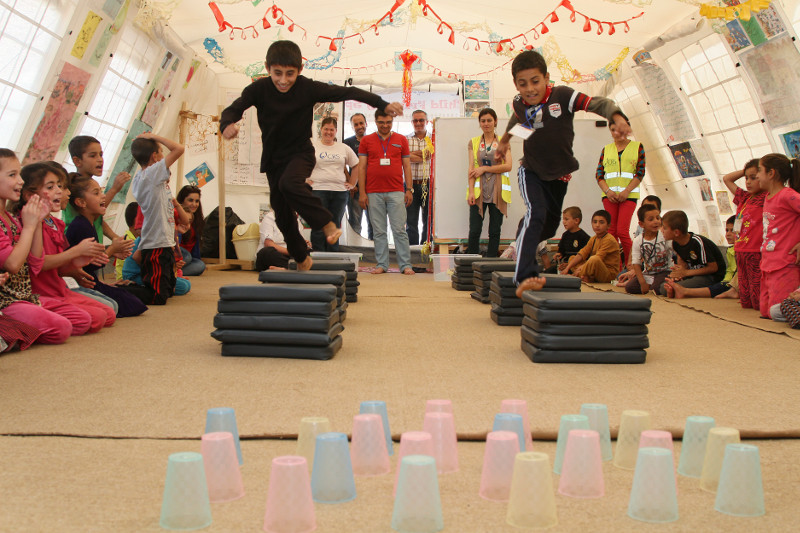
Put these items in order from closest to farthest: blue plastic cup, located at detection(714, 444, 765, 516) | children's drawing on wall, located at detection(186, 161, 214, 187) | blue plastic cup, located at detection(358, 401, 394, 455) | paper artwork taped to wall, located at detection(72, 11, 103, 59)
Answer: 1. blue plastic cup, located at detection(714, 444, 765, 516)
2. blue plastic cup, located at detection(358, 401, 394, 455)
3. paper artwork taped to wall, located at detection(72, 11, 103, 59)
4. children's drawing on wall, located at detection(186, 161, 214, 187)

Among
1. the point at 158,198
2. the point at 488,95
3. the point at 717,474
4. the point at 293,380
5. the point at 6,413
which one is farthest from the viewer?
the point at 488,95

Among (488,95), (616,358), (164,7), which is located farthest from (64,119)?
(488,95)

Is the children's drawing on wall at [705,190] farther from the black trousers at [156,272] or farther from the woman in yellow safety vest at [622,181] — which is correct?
the black trousers at [156,272]

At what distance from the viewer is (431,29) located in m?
9.54

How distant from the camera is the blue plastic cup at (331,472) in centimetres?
145

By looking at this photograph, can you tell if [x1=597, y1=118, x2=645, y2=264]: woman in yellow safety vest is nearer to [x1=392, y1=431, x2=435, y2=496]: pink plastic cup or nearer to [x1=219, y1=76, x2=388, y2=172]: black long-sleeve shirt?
[x1=219, y1=76, x2=388, y2=172]: black long-sleeve shirt

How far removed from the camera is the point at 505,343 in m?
3.56

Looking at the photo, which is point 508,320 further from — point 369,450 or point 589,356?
point 369,450

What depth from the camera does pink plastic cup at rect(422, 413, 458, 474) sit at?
5.43 ft

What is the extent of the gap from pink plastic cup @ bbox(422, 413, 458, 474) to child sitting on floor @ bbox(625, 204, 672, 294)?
4.89m

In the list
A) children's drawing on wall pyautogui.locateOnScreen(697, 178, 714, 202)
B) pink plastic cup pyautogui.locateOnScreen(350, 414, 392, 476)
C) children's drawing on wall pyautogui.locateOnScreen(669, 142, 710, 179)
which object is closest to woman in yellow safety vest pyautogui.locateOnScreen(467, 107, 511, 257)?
children's drawing on wall pyautogui.locateOnScreen(669, 142, 710, 179)

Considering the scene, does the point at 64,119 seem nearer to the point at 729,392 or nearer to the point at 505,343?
the point at 505,343

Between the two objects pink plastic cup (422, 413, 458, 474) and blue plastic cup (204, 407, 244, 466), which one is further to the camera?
blue plastic cup (204, 407, 244, 466)

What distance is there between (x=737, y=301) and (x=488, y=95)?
590 cm
